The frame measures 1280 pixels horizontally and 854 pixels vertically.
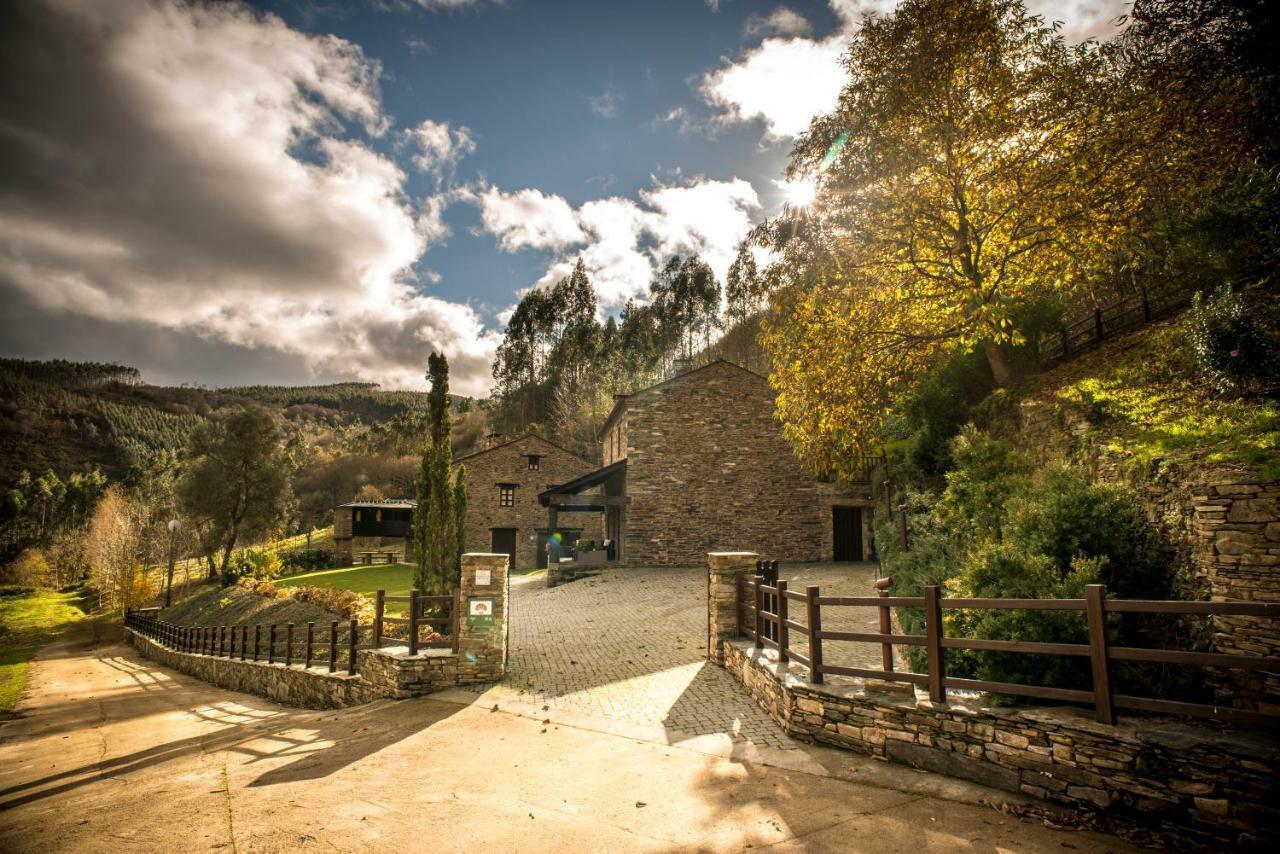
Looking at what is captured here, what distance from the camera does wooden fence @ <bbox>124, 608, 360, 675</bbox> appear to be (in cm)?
1103

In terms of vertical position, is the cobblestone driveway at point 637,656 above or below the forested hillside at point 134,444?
below

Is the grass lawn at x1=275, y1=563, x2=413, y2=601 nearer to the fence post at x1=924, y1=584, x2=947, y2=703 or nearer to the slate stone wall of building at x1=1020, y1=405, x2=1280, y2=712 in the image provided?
the fence post at x1=924, y1=584, x2=947, y2=703

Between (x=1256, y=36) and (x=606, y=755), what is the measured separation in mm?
12594

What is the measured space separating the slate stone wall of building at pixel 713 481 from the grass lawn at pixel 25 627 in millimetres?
17580

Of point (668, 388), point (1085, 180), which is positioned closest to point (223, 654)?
point (668, 388)

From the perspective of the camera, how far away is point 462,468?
656 inches

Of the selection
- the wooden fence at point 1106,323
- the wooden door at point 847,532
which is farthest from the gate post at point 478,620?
the wooden door at point 847,532

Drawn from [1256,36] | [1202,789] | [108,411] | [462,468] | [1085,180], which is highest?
[108,411]

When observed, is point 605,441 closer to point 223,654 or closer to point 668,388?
point 668,388

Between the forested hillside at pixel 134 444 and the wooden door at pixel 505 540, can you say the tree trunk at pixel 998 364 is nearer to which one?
the wooden door at pixel 505 540

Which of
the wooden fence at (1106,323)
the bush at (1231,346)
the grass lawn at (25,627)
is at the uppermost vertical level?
the wooden fence at (1106,323)

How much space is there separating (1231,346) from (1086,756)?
18.0ft

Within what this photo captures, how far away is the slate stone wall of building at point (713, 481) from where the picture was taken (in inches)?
835

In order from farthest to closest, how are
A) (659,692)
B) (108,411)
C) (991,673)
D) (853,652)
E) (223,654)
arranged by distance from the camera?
(108,411)
(223,654)
(853,652)
(659,692)
(991,673)
